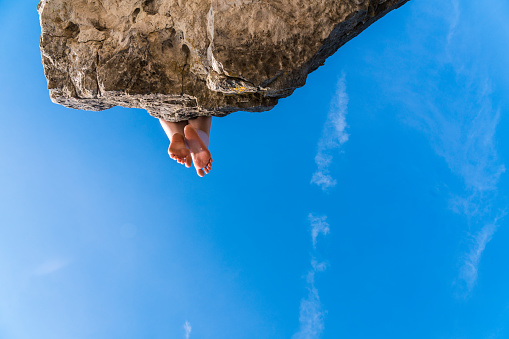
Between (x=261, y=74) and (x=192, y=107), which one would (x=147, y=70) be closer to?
(x=192, y=107)

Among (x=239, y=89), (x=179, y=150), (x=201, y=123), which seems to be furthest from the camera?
(x=201, y=123)

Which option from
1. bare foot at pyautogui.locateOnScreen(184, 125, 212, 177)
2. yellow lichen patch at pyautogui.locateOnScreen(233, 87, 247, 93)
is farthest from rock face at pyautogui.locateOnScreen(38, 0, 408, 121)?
bare foot at pyautogui.locateOnScreen(184, 125, 212, 177)

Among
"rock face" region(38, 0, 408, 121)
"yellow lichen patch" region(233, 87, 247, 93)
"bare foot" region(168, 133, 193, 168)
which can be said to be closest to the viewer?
"rock face" region(38, 0, 408, 121)

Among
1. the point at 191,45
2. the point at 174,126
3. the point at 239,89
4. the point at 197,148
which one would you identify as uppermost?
the point at 191,45

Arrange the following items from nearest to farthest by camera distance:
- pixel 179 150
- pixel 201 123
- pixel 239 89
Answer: pixel 239 89
pixel 179 150
pixel 201 123

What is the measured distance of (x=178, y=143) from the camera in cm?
229

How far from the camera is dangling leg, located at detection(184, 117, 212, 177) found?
230cm

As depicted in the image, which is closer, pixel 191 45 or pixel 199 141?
pixel 191 45

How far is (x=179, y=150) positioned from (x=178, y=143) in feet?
0.18

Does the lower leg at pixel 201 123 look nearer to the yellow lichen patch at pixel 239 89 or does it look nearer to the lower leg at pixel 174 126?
the lower leg at pixel 174 126

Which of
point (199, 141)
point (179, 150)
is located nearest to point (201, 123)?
point (199, 141)

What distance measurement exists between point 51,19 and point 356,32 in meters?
1.55

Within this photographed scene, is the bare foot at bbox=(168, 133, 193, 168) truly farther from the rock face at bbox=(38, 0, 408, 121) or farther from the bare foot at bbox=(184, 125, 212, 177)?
the rock face at bbox=(38, 0, 408, 121)

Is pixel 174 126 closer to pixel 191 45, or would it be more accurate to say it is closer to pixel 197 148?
pixel 197 148
